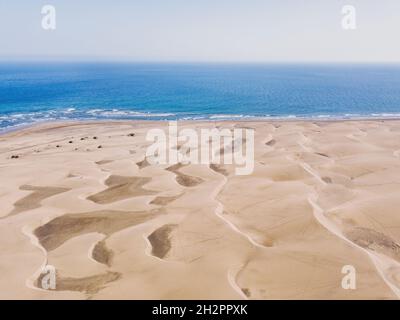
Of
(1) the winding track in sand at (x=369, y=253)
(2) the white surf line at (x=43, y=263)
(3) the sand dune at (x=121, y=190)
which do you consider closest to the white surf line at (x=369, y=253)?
(1) the winding track in sand at (x=369, y=253)

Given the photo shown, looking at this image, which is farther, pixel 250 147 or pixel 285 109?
pixel 285 109

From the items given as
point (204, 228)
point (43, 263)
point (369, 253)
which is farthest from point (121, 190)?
point (369, 253)

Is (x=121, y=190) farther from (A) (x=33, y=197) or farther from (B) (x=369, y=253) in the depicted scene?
(B) (x=369, y=253)

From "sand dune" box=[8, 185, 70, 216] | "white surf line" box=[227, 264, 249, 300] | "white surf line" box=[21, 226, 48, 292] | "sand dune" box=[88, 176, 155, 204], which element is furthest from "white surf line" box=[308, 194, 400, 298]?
"sand dune" box=[8, 185, 70, 216]

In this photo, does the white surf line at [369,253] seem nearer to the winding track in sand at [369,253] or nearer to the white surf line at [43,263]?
the winding track in sand at [369,253]

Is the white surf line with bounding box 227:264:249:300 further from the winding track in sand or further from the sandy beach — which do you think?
the winding track in sand
